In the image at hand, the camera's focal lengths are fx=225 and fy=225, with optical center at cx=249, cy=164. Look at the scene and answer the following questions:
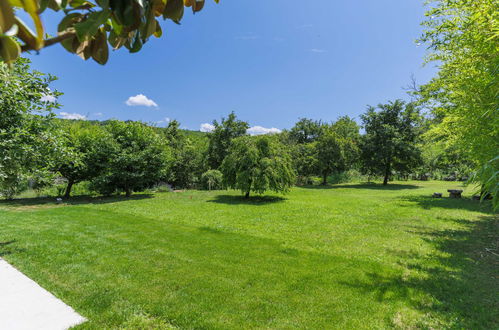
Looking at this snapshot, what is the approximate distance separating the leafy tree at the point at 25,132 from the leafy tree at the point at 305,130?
100ft

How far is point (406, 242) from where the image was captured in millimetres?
5734

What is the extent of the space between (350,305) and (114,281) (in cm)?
355

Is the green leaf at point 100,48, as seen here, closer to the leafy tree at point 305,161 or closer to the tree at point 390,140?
the leafy tree at point 305,161

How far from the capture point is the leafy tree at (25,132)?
415 cm

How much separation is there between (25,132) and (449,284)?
26.5 ft

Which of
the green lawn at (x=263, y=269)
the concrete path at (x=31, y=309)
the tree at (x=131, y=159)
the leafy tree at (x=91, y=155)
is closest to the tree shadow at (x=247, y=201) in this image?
the green lawn at (x=263, y=269)

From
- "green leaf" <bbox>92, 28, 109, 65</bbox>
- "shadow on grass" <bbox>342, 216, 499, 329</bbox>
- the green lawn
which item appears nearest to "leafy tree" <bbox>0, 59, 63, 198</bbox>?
the green lawn

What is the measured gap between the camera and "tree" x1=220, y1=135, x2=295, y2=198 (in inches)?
455

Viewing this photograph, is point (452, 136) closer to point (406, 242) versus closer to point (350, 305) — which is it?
point (406, 242)

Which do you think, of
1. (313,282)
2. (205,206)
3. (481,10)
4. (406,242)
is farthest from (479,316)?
(205,206)

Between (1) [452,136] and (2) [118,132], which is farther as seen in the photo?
(2) [118,132]

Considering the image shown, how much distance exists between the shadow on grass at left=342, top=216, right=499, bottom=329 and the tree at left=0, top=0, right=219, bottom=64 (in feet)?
12.9

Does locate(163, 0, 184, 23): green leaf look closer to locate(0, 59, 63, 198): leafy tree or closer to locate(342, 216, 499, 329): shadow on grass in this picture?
locate(342, 216, 499, 329): shadow on grass

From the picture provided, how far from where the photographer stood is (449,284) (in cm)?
370
